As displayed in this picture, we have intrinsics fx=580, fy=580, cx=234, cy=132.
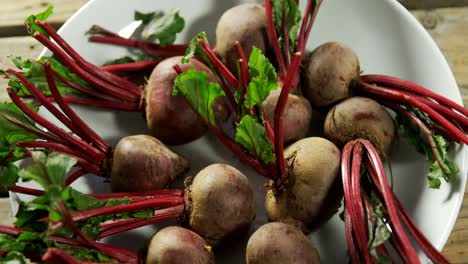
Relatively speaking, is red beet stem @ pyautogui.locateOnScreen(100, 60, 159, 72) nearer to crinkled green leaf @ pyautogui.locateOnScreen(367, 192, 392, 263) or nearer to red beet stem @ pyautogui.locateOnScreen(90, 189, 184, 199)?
red beet stem @ pyautogui.locateOnScreen(90, 189, 184, 199)

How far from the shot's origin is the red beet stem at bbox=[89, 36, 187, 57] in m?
1.27

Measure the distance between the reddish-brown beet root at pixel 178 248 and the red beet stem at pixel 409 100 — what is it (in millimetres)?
441

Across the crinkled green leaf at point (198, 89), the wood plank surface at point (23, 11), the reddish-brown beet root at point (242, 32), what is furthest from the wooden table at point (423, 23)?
the crinkled green leaf at point (198, 89)

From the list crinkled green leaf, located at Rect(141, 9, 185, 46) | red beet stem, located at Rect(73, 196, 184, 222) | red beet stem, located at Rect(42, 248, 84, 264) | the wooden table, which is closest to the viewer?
red beet stem, located at Rect(42, 248, 84, 264)

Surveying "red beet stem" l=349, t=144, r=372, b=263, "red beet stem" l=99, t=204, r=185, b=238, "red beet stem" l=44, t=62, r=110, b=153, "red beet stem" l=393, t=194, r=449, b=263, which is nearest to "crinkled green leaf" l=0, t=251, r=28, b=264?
"red beet stem" l=99, t=204, r=185, b=238

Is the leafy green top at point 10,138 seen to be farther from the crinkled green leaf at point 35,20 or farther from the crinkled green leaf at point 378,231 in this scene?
the crinkled green leaf at point 378,231

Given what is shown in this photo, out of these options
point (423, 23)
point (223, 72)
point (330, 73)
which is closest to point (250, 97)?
point (223, 72)

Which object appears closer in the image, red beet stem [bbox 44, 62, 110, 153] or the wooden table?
red beet stem [bbox 44, 62, 110, 153]

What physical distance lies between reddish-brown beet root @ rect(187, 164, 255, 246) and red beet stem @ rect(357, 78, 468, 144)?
311 mm

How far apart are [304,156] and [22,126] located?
0.52m

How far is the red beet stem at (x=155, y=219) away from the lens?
1.04 metres

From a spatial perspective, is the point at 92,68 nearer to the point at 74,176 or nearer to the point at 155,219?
the point at 74,176

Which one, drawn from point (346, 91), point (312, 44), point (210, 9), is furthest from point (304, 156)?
point (210, 9)

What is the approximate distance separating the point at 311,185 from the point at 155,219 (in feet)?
0.95
